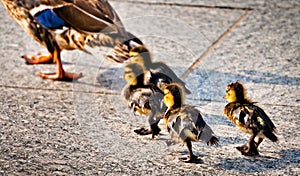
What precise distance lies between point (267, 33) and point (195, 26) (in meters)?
0.74

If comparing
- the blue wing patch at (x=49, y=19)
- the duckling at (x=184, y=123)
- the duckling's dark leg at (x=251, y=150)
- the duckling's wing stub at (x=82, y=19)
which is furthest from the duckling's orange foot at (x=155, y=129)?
the blue wing patch at (x=49, y=19)

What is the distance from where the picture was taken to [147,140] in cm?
469

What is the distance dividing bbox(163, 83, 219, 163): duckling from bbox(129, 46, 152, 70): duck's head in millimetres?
642

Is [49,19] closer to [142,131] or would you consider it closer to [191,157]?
[142,131]

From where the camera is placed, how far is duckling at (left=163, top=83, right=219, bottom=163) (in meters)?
4.18

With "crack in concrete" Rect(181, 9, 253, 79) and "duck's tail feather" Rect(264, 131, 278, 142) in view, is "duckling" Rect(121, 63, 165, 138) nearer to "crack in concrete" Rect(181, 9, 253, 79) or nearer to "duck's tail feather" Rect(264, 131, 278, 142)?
"duck's tail feather" Rect(264, 131, 278, 142)

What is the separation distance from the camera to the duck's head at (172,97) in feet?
14.1

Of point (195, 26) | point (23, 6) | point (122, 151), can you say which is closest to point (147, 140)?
point (122, 151)

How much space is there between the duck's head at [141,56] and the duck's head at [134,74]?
0.05m

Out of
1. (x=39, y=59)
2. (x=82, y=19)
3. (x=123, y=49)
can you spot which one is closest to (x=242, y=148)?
(x=123, y=49)

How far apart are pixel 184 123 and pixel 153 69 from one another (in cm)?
87

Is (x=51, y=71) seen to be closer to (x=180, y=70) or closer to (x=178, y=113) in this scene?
(x=180, y=70)

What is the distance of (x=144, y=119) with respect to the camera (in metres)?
5.07

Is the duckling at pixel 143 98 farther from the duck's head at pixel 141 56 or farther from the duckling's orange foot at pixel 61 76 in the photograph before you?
the duckling's orange foot at pixel 61 76
